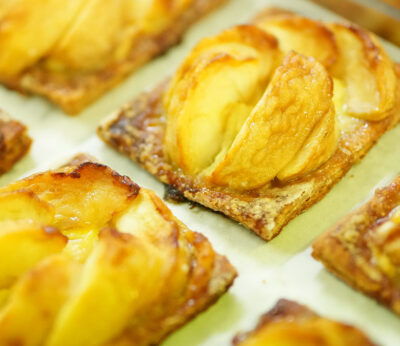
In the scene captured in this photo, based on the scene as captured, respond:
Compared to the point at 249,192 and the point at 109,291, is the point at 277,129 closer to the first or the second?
the point at 249,192

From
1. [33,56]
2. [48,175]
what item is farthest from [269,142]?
[33,56]

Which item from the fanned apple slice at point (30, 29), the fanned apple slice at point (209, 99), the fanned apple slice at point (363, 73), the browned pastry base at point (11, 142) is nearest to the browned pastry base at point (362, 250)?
the fanned apple slice at point (363, 73)

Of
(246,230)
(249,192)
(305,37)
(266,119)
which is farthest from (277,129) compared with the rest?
(305,37)

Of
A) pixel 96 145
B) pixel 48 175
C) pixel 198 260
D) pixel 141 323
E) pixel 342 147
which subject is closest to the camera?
pixel 141 323

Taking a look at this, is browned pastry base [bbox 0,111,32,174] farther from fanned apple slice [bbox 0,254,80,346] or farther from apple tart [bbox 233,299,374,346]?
apple tart [bbox 233,299,374,346]

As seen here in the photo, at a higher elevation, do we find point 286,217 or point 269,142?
point 269,142

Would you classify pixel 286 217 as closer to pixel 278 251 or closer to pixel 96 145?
pixel 278 251

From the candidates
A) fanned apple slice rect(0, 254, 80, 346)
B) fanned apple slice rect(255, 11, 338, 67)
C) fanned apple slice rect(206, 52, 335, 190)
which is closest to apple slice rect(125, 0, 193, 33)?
fanned apple slice rect(255, 11, 338, 67)
